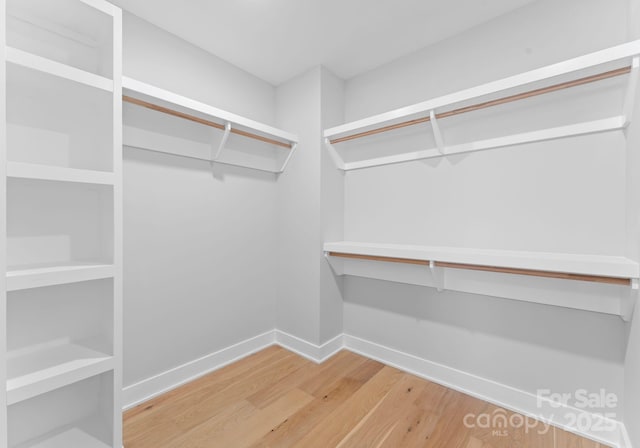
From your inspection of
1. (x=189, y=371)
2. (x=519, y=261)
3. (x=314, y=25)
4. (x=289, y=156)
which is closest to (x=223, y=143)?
(x=289, y=156)

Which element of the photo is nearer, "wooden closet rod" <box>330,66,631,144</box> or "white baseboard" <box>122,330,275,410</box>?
"wooden closet rod" <box>330,66,631,144</box>

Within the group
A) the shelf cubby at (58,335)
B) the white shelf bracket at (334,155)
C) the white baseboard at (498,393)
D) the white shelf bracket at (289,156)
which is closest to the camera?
the shelf cubby at (58,335)

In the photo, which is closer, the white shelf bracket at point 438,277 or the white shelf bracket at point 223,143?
the white shelf bracket at point 438,277

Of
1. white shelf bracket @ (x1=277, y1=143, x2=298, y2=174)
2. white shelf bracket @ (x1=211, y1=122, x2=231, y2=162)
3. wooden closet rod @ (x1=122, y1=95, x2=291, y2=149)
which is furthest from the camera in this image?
white shelf bracket @ (x1=277, y1=143, x2=298, y2=174)

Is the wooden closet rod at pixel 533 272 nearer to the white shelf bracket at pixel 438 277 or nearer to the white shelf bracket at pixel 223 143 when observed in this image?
the white shelf bracket at pixel 438 277

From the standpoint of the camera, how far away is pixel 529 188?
1.68 meters

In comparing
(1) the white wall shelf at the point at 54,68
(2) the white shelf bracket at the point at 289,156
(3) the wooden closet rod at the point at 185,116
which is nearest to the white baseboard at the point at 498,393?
(2) the white shelf bracket at the point at 289,156

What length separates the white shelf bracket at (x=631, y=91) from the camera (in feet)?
4.10

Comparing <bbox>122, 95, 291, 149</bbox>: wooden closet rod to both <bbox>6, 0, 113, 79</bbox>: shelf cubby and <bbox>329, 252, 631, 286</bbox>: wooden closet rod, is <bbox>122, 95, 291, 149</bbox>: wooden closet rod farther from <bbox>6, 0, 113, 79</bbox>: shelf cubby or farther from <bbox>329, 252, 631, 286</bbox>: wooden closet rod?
<bbox>329, 252, 631, 286</bbox>: wooden closet rod

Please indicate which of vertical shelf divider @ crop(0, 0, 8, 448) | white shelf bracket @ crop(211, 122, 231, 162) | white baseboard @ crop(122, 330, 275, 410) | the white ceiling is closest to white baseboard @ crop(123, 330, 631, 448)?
white baseboard @ crop(122, 330, 275, 410)

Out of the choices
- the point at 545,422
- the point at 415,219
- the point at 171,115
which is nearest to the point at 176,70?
the point at 171,115

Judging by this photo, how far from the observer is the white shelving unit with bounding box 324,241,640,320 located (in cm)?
132

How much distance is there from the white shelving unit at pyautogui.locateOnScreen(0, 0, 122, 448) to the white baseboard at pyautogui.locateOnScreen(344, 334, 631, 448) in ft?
5.73

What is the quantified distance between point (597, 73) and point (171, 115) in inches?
91.5
